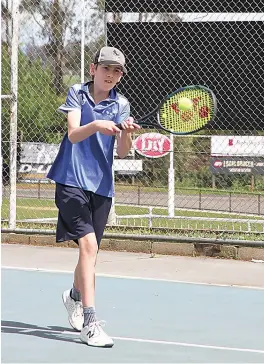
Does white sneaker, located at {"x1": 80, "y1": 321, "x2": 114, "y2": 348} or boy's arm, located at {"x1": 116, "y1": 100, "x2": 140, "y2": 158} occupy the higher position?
boy's arm, located at {"x1": 116, "y1": 100, "x2": 140, "y2": 158}

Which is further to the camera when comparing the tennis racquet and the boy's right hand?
the tennis racquet

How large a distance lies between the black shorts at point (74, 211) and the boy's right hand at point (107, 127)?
51 centimetres

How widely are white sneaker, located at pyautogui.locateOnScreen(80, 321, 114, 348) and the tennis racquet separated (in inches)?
57.2

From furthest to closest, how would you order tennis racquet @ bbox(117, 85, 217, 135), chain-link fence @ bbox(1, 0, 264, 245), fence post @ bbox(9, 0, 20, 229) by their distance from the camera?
chain-link fence @ bbox(1, 0, 264, 245) < fence post @ bbox(9, 0, 20, 229) < tennis racquet @ bbox(117, 85, 217, 135)

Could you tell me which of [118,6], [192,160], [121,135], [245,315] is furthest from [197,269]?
[192,160]

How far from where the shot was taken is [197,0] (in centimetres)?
1088

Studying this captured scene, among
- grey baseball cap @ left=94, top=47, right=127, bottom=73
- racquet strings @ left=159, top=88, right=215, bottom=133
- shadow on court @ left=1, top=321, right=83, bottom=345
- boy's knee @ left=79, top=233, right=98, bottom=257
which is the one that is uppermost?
grey baseball cap @ left=94, top=47, right=127, bottom=73

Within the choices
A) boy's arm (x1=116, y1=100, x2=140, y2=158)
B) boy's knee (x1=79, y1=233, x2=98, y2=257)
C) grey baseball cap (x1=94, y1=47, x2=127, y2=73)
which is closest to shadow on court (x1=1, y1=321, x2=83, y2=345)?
boy's knee (x1=79, y1=233, x2=98, y2=257)

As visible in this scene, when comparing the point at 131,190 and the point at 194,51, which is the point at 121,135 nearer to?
the point at 194,51

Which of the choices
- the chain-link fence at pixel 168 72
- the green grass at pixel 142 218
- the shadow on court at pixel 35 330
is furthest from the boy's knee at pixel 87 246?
the green grass at pixel 142 218

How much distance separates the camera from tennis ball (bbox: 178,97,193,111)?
6.04 metres

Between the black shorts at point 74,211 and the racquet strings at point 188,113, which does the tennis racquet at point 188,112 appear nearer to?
the racquet strings at point 188,113

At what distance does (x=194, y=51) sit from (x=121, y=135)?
5849mm

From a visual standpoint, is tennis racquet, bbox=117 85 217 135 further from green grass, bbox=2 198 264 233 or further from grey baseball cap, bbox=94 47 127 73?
green grass, bbox=2 198 264 233
